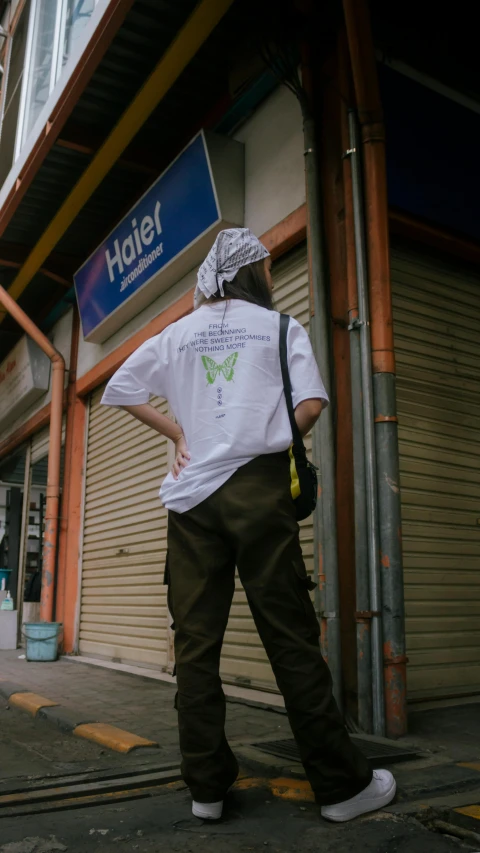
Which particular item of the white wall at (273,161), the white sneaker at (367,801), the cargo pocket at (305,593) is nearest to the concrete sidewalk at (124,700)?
the white sneaker at (367,801)

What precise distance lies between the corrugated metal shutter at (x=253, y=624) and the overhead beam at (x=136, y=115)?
1671mm

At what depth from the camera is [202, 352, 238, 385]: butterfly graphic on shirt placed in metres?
2.44

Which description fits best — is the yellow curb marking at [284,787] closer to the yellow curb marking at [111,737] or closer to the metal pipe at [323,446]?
the yellow curb marking at [111,737]

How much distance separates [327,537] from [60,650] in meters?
5.33

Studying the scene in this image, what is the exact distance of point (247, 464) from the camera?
2.34 m

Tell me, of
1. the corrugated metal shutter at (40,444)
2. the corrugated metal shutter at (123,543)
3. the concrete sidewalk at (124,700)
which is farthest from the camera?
the corrugated metal shutter at (40,444)

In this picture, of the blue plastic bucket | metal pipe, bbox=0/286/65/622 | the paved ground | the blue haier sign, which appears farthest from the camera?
metal pipe, bbox=0/286/65/622

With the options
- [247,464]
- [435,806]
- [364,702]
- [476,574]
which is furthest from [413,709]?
[247,464]

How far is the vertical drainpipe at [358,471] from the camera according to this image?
3459mm

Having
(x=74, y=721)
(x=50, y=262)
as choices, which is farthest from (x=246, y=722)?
(x=50, y=262)

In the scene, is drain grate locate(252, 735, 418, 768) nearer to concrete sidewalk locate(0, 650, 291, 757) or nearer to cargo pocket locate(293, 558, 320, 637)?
concrete sidewalk locate(0, 650, 291, 757)

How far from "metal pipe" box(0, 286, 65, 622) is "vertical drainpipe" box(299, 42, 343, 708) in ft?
16.7

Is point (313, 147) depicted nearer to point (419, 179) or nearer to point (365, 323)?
point (419, 179)

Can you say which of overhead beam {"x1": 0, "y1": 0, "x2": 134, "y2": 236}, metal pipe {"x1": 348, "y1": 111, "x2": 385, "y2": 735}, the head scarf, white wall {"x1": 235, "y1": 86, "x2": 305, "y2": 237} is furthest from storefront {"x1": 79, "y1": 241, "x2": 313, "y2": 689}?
the head scarf
